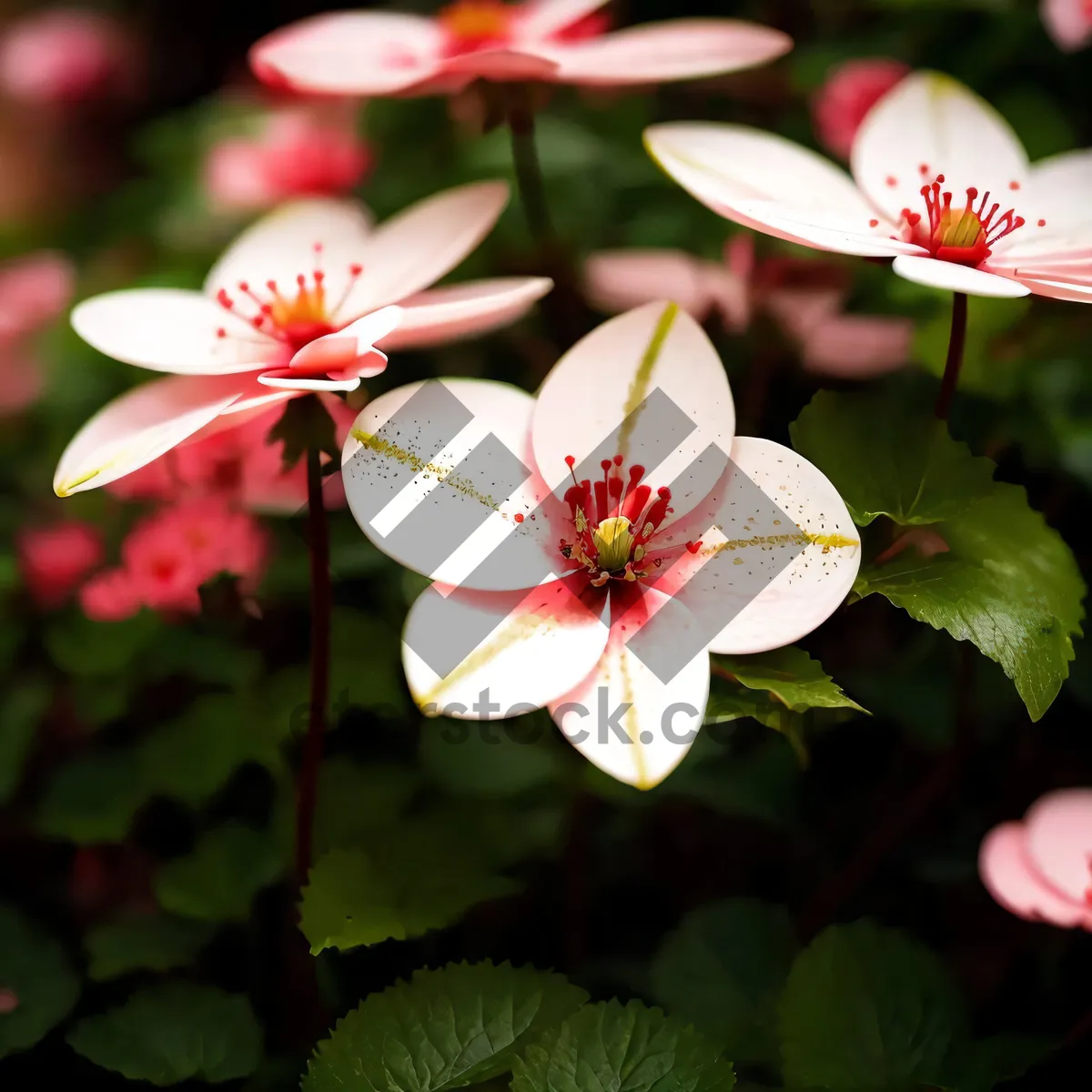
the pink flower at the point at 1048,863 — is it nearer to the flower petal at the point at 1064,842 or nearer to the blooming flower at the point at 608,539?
the flower petal at the point at 1064,842

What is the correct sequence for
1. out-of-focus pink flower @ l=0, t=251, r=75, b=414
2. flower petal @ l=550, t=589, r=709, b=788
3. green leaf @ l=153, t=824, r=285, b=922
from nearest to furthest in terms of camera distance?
flower petal @ l=550, t=589, r=709, b=788
green leaf @ l=153, t=824, r=285, b=922
out-of-focus pink flower @ l=0, t=251, r=75, b=414

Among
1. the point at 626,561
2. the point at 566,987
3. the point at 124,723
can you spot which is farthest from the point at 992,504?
the point at 124,723

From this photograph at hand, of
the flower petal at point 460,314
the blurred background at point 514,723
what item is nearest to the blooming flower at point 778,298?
the blurred background at point 514,723

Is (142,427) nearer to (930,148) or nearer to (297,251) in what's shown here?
(297,251)

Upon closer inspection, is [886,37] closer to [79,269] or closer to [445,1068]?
[79,269]

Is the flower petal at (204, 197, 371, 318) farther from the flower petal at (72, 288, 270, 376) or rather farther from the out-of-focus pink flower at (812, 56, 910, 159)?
the out-of-focus pink flower at (812, 56, 910, 159)

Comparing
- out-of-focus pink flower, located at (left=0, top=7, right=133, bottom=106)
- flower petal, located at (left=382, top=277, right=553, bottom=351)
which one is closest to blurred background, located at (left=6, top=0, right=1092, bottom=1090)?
flower petal, located at (left=382, top=277, right=553, bottom=351)
